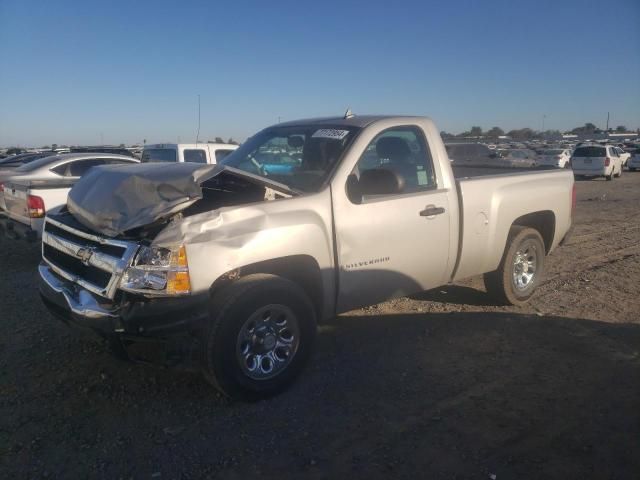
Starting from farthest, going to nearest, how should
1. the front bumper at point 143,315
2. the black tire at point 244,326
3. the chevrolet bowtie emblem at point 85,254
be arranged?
1. the chevrolet bowtie emblem at point 85,254
2. the black tire at point 244,326
3. the front bumper at point 143,315

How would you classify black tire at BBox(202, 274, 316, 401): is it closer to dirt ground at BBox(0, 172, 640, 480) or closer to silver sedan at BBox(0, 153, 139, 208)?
dirt ground at BBox(0, 172, 640, 480)

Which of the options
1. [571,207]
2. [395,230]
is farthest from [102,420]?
[571,207]

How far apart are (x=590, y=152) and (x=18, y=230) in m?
24.9

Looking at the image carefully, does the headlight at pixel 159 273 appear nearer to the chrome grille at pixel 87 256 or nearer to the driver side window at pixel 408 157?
the chrome grille at pixel 87 256

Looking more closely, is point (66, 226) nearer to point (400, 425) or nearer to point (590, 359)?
point (400, 425)

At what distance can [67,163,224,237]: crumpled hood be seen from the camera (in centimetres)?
332

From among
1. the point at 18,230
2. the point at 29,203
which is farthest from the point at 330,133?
the point at 18,230

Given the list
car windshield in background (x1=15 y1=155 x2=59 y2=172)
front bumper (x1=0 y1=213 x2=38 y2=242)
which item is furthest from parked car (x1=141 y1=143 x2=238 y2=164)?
front bumper (x1=0 y1=213 x2=38 y2=242)

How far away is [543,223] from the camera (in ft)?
19.8

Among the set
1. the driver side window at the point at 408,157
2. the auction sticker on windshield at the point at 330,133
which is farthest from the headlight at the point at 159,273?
the driver side window at the point at 408,157

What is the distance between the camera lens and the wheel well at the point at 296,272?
137 inches

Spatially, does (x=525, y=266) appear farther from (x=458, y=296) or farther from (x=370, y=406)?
(x=370, y=406)

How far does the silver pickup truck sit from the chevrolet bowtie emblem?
13 millimetres

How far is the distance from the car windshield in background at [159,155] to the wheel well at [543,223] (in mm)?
7094
